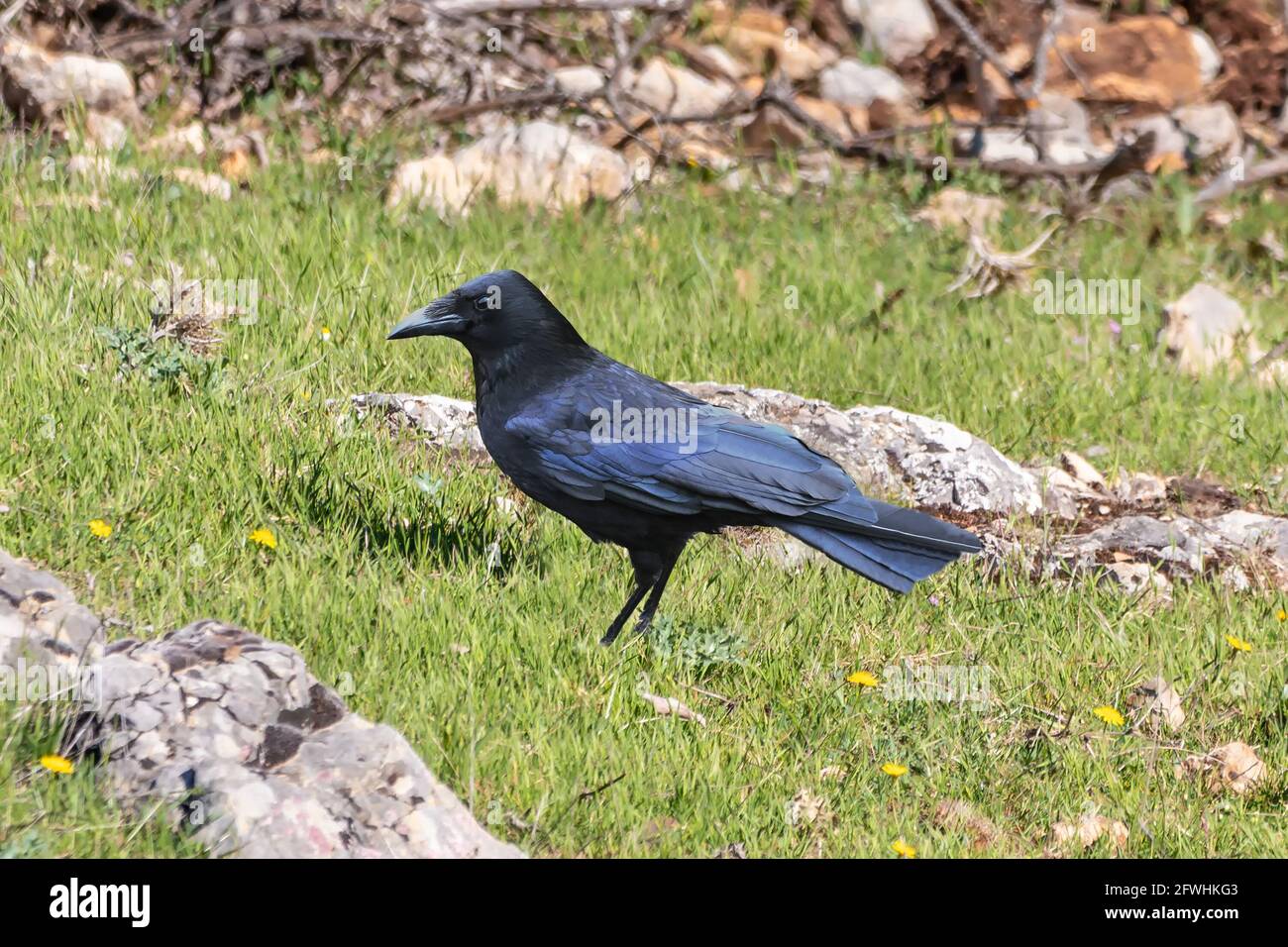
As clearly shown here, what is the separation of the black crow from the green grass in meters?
0.32

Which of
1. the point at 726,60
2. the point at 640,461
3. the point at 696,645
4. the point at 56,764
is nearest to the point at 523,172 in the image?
the point at 726,60

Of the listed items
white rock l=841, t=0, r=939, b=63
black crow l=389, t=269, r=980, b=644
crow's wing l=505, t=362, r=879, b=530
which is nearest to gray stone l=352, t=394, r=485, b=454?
black crow l=389, t=269, r=980, b=644

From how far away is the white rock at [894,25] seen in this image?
11039 mm

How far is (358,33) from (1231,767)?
6.38 meters

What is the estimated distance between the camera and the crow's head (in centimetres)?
482

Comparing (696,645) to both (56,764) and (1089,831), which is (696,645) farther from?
(56,764)

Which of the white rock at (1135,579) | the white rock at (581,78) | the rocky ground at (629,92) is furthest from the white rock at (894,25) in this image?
the white rock at (1135,579)

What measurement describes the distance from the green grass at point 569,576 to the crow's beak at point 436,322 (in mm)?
556

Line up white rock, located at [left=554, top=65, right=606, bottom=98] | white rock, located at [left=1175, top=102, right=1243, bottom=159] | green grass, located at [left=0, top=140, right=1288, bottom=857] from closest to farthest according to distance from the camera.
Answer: green grass, located at [left=0, top=140, right=1288, bottom=857], white rock, located at [left=554, top=65, right=606, bottom=98], white rock, located at [left=1175, top=102, right=1243, bottom=159]

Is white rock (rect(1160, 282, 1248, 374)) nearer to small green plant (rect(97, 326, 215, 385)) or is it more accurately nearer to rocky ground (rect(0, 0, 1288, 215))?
rocky ground (rect(0, 0, 1288, 215))

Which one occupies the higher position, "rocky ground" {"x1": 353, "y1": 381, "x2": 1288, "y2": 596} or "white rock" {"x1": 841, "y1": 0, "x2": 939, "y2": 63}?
"white rock" {"x1": 841, "y1": 0, "x2": 939, "y2": 63}

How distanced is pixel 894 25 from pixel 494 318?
23.6ft

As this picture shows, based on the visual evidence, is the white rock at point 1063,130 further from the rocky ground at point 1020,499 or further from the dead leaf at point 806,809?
the dead leaf at point 806,809

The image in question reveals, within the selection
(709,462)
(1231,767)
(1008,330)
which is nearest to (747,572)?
(709,462)
